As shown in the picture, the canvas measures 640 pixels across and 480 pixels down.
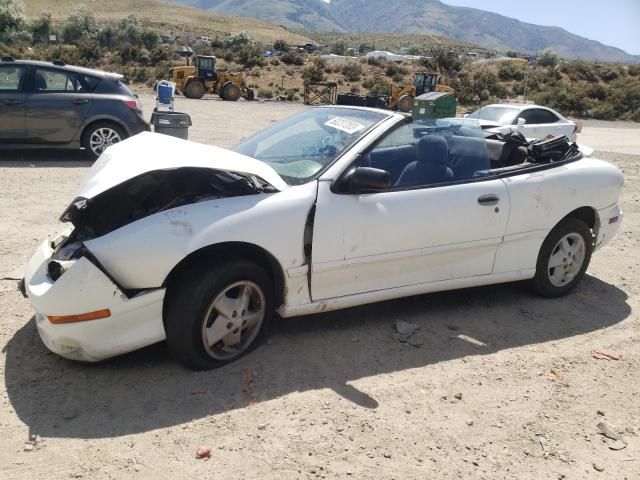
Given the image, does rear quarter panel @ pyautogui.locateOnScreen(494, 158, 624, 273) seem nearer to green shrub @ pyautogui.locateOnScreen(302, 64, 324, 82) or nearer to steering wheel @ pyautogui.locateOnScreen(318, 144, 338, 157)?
steering wheel @ pyautogui.locateOnScreen(318, 144, 338, 157)

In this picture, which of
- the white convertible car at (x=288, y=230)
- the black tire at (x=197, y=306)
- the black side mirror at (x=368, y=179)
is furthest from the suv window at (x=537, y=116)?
the black tire at (x=197, y=306)

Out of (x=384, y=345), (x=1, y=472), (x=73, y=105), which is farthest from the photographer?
(x=73, y=105)

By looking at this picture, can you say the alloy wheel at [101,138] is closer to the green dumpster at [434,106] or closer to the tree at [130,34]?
the green dumpster at [434,106]

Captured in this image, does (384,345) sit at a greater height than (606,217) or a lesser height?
lesser

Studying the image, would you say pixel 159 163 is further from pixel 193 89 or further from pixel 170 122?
pixel 193 89

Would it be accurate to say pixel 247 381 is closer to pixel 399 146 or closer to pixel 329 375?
pixel 329 375

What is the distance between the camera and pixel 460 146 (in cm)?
443

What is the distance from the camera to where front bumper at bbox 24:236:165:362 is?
308cm

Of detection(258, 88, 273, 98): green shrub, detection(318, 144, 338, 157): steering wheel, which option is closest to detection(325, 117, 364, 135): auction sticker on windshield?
detection(318, 144, 338, 157): steering wheel

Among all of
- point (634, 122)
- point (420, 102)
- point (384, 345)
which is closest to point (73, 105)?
point (420, 102)

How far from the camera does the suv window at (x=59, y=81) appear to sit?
945 centimetres

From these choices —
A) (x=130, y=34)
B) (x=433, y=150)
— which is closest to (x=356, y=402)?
(x=433, y=150)

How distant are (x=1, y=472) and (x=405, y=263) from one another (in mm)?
2589

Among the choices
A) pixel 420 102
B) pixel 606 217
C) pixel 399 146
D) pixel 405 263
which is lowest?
pixel 405 263
